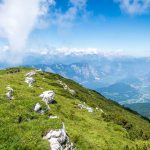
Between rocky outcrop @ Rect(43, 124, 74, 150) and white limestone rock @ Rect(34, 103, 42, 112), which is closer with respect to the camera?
rocky outcrop @ Rect(43, 124, 74, 150)

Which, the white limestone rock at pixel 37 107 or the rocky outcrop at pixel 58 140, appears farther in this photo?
the white limestone rock at pixel 37 107

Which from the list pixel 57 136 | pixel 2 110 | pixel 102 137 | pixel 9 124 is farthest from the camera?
pixel 102 137

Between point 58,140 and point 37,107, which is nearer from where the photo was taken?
point 58,140

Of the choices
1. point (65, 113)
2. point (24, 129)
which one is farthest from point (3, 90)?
point (24, 129)

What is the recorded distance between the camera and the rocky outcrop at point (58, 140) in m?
31.3

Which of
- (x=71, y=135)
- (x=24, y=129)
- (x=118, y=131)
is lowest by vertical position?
(x=118, y=131)

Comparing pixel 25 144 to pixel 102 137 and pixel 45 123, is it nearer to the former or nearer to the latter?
pixel 45 123

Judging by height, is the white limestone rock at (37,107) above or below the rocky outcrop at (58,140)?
above

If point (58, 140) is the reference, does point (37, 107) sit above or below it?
above

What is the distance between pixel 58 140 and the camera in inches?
1256

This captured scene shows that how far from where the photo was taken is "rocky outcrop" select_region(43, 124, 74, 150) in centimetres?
3130

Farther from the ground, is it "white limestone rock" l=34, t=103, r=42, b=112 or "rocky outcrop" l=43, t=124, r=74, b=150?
"white limestone rock" l=34, t=103, r=42, b=112

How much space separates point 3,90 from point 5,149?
2741 centimetres

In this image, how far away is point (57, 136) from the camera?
32156 mm
